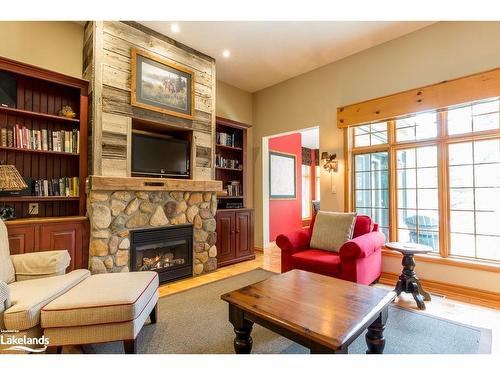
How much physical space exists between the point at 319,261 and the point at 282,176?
344 cm

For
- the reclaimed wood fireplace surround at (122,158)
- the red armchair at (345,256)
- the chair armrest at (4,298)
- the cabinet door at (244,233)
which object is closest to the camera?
the chair armrest at (4,298)

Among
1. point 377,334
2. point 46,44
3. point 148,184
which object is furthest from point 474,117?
point 46,44

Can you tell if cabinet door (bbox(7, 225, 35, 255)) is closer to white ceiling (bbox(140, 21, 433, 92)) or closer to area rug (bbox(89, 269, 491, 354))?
area rug (bbox(89, 269, 491, 354))

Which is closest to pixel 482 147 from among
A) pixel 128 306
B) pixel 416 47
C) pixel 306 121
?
pixel 416 47

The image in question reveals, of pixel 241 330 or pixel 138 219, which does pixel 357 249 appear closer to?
pixel 241 330

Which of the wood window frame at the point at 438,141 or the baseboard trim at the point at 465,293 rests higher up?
the wood window frame at the point at 438,141

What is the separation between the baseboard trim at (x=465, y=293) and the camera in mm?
2629

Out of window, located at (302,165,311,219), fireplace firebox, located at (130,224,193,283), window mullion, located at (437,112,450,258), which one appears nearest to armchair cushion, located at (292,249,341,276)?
window mullion, located at (437,112,450,258)

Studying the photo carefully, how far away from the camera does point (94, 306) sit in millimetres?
1582

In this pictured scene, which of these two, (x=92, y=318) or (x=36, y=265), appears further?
(x=36, y=265)

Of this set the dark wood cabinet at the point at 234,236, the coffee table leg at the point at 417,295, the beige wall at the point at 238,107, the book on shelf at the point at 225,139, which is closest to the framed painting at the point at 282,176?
the beige wall at the point at 238,107

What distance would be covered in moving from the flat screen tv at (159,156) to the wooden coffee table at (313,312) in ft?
7.00

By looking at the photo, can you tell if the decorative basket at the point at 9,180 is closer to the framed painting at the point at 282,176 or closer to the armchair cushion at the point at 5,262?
the armchair cushion at the point at 5,262

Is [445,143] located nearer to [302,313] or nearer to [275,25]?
[275,25]
